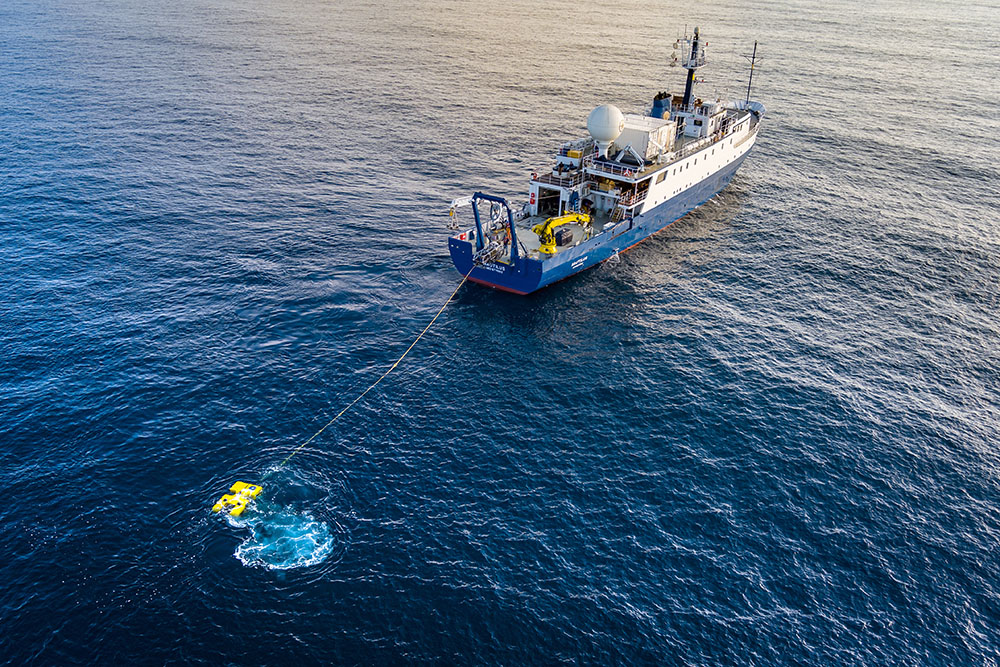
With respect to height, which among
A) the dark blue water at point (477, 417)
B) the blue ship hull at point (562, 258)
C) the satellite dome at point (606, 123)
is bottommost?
the dark blue water at point (477, 417)

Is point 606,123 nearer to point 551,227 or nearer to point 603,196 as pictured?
point 603,196

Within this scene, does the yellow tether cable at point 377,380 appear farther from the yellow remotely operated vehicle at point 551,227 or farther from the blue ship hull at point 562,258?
the yellow remotely operated vehicle at point 551,227

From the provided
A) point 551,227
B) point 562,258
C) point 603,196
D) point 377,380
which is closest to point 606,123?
point 603,196

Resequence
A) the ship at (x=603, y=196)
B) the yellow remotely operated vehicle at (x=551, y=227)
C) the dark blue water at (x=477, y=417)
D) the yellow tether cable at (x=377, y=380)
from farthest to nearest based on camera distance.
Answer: the ship at (x=603, y=196), the yellow remotely operated vehicle at (x=551, y=227), the yellow tether cable at (x=377, y=380), the dark blue water at (x=477, y=417)

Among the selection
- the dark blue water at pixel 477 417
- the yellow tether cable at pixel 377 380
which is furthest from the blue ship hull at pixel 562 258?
the dark blue water at pixel 477 417

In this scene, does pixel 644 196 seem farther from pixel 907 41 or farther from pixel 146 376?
pixel 907 41

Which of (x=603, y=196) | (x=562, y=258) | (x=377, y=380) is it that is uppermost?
(x=603, y=196)
